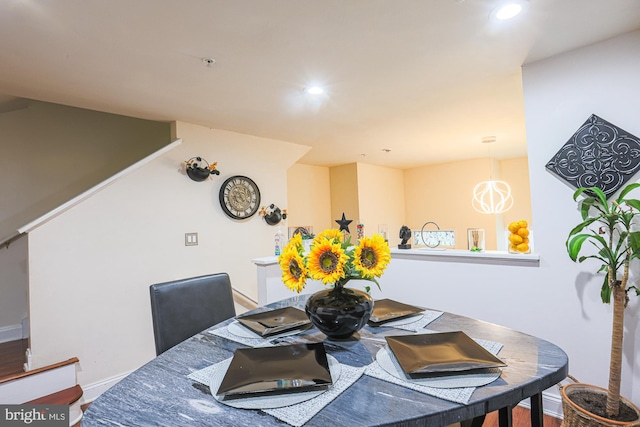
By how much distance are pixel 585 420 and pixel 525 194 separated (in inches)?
192

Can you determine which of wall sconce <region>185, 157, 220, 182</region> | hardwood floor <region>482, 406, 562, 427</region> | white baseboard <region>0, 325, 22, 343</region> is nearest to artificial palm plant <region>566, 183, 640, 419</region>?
hardwood floor <region>482, 406, 562, 427</region>

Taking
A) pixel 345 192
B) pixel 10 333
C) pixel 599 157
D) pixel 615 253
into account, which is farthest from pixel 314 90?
pixel 10 333

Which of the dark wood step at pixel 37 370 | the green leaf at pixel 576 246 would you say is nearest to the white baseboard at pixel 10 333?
the dark wood step at pixel 37 370

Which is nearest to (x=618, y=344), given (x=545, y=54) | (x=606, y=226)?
(x=606, y=226)

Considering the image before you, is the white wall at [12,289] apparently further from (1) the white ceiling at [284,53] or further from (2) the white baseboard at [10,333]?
(1) the white ceiling at [284,53]

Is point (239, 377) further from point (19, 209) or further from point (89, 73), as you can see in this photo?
point (19, 209)

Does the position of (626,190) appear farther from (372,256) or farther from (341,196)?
(341,196)

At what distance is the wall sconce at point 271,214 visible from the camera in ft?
11.7

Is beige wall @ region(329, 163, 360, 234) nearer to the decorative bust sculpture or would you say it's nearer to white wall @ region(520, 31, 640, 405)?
the decorative bust sculpture

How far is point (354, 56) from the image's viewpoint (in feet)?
6.29

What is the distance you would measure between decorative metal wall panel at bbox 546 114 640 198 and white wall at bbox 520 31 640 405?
47 mm

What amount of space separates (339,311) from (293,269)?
230mm

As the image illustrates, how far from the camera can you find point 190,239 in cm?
300

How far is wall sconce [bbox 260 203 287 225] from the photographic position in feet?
11.7
